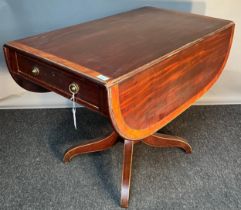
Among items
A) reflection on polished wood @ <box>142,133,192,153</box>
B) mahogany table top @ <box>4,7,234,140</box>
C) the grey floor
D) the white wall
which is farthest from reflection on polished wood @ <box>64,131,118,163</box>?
the white wall

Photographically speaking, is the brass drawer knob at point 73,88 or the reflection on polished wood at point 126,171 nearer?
the brass drawer knob at point 73,88

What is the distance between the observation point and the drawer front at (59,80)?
3.40 feet

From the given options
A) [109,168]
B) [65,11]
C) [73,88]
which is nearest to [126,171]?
[109,168]

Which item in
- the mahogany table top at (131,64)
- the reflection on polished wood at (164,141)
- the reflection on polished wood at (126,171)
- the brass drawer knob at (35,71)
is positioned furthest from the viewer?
the reflection on polished wood at (164,141)

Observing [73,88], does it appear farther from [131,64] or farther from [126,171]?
[126,171]

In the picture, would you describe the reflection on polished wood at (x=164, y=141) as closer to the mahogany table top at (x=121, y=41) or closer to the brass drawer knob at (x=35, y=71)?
the mahogany table top at (x=121, y=41)

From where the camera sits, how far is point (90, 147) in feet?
5.18

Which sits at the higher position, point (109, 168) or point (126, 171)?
point (126, 171)

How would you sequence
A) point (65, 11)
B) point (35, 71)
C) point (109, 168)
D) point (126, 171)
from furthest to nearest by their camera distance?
point (65, 11) < point (109, 168) < point (126, 171) < point (35, 71)

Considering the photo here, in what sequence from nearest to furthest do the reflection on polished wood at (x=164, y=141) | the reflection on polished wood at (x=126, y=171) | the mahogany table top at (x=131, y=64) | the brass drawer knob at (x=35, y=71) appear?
1. the mahogany table top at (x=131, y=64)
2. the brass drawer knob at (x=35, y=71)
3. the reflection on polished wood at (x=126, y=171)
4. the reflection on polished wood at (x=164, y=141)

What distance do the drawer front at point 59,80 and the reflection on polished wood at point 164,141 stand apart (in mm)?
570

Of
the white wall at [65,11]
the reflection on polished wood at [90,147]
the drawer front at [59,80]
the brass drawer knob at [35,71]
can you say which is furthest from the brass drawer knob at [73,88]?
the white wall at [65,11]

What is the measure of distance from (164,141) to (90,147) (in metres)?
0.36

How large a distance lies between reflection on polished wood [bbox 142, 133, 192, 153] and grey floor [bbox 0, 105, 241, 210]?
0.06m
